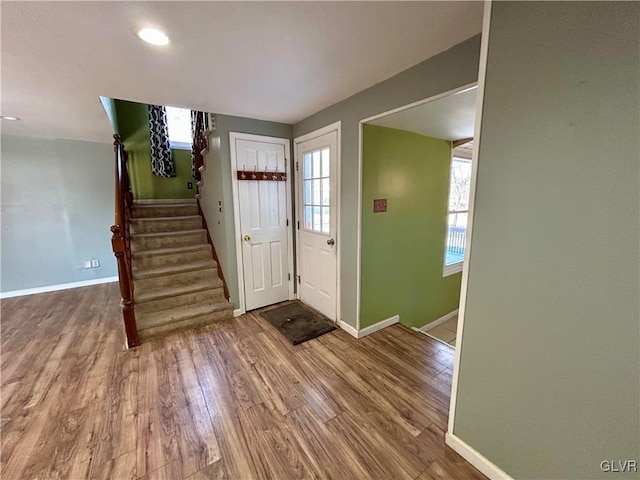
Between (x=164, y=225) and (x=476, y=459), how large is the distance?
13.3ft

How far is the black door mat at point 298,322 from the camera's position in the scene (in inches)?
103

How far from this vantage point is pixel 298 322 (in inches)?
112

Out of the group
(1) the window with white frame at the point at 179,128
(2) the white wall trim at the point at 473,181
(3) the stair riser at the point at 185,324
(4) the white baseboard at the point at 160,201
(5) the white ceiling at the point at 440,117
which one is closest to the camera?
(2) the white wall trim at the point at 473,181

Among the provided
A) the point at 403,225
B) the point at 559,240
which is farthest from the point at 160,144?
the point at 559,240

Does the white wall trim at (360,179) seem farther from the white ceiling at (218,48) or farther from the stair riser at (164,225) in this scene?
the stair riser at (164,225)

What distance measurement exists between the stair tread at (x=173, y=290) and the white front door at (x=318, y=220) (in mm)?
1098

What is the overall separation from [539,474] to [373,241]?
180 centimetres

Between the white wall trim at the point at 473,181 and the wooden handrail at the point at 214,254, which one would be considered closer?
the white wall trim at the point at 473,181

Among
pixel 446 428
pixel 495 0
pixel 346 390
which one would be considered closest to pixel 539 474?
pixel 446 428

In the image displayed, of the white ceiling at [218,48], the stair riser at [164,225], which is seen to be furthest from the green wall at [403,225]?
the stair riser at [164,225]

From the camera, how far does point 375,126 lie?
7.74 feet

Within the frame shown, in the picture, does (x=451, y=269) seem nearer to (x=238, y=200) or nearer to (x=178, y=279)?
(x=238, y=200)

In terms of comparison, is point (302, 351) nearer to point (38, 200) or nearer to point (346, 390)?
point (346, 390)

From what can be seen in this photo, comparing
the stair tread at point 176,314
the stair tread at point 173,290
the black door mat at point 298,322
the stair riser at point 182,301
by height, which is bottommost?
the black door mat at point 298,322
